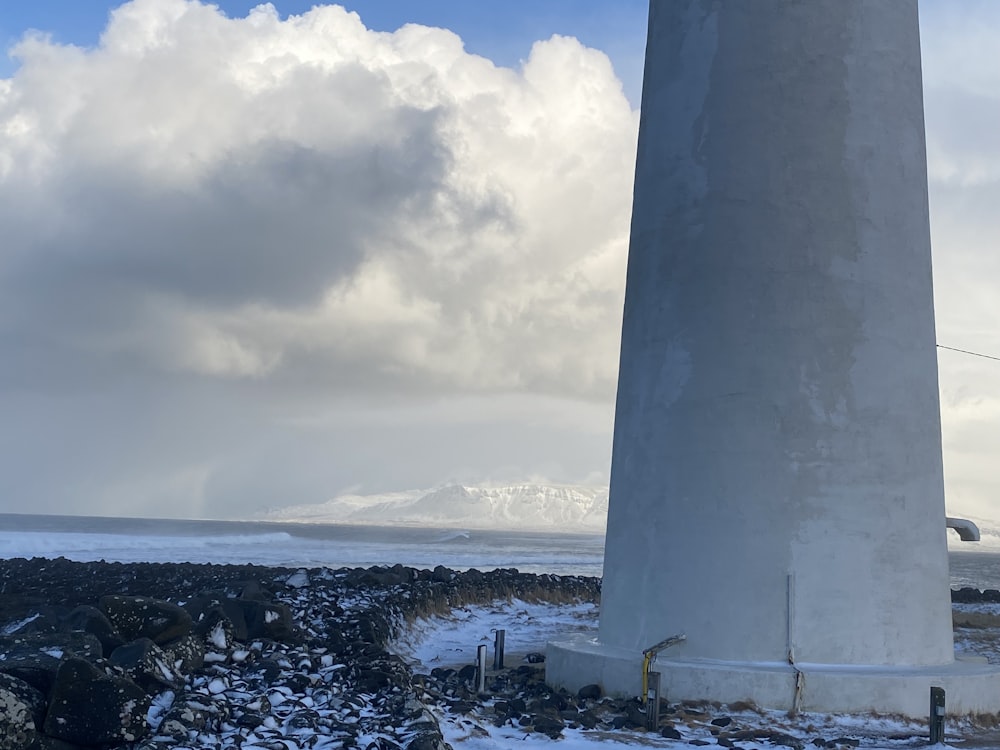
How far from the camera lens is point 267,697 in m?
6.92

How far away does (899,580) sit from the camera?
8203 mm

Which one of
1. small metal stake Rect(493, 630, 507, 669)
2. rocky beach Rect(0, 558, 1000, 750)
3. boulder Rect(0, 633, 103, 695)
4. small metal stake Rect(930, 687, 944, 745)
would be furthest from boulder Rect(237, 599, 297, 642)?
small metal stake Rect(930, 687, 944, 745)

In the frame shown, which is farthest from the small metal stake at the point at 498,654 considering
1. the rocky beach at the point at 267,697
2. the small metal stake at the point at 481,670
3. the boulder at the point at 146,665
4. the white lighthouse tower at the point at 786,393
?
the boulder at the point at 146,665

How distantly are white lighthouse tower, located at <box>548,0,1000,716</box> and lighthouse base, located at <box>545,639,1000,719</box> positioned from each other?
0.05 feet

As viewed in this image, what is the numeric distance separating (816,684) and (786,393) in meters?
2.20

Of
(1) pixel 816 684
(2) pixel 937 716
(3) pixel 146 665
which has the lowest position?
(3) pixel 146 665

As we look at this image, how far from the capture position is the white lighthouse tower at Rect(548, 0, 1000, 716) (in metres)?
8.03

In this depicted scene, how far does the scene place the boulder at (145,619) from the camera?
24.4 ft

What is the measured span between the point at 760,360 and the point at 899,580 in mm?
2059

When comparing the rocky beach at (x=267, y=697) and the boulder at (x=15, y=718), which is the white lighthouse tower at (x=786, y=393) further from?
the boulder at (x=15, y=718)

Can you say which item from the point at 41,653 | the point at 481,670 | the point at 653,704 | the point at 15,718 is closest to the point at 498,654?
the point at 481,670

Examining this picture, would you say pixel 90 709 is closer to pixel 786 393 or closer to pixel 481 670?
pixel 481 670

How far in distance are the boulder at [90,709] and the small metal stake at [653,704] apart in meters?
3.43

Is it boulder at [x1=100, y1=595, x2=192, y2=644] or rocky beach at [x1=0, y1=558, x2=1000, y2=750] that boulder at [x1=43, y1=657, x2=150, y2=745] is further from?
boulder at [x1=100, y1=595, x2=192, y2=644]
